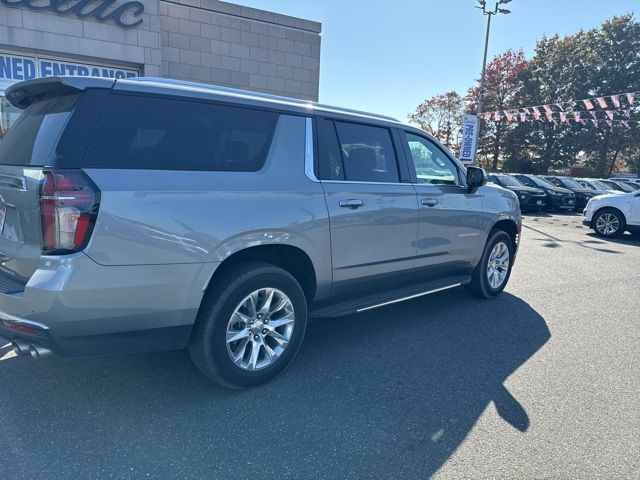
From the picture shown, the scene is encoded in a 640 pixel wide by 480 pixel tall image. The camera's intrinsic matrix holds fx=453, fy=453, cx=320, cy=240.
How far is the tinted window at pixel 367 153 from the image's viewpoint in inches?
148

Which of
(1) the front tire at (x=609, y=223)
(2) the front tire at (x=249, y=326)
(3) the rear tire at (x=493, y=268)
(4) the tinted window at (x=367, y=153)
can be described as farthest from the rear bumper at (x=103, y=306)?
(1) the front tire at (x=609, y=223)

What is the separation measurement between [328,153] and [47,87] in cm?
193

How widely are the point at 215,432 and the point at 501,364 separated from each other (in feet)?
7.80

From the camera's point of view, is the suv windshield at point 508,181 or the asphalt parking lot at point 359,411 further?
the suv windshield at point 508,181

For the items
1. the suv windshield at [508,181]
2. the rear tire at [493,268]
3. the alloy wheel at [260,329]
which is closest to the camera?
the alloy wheel at [260,329]

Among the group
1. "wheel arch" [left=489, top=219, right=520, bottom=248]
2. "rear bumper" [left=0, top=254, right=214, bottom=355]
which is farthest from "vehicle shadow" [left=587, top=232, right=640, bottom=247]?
"rear bumper" [left=0, top=254, right=214, bottom=355]

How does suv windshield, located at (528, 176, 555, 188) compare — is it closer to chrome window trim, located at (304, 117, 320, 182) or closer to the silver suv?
the silver suv

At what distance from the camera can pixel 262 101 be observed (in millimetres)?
3271

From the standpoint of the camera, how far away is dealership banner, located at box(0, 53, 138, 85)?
1080 centimetres

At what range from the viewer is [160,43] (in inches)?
477

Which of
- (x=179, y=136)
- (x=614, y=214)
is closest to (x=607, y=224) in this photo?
(x=614, y=214)

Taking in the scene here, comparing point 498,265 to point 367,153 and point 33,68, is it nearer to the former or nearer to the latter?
point 367,153

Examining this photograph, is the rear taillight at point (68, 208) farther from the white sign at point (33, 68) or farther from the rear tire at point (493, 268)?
the white sign at point (33, 68)

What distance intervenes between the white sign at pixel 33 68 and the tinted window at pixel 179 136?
9429 mm
